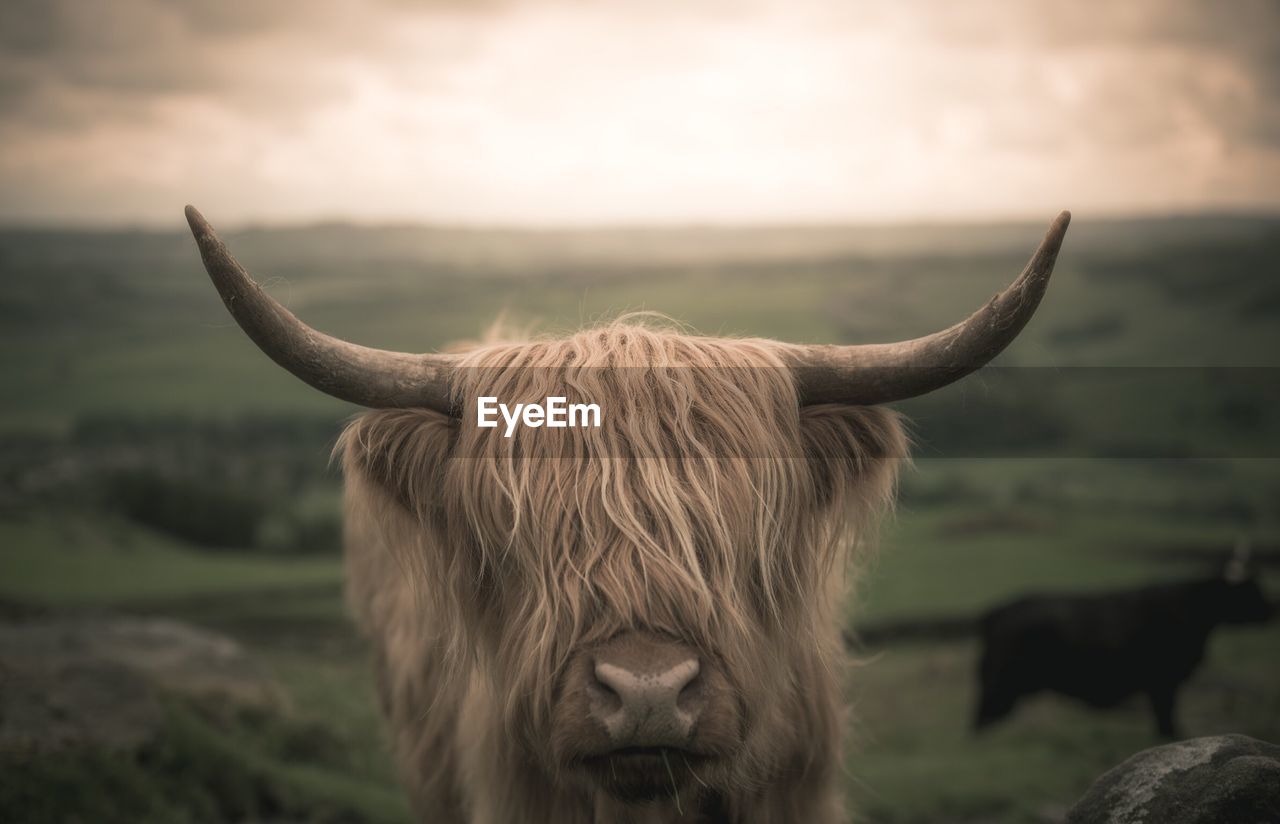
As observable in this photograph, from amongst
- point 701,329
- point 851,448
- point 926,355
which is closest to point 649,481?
point 851,448

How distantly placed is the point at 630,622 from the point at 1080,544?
25.0 metres

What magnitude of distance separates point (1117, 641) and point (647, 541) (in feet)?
27.6

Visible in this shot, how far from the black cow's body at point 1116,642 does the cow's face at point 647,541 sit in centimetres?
723

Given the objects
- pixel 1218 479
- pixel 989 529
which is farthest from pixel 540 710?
pixel 1218 479

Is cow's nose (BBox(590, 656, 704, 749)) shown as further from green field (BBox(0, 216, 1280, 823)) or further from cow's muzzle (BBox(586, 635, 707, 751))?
green field (BBox(0, 216, 1280, 823))

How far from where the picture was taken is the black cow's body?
8.94 m

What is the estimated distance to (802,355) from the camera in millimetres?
2951

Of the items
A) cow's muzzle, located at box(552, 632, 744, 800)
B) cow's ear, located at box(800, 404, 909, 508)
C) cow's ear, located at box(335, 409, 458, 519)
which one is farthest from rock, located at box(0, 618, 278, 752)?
cow's ear, located at box(800, 404, 909, 508)

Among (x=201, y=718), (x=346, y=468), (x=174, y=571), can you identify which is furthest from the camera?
(x=174, y=571)

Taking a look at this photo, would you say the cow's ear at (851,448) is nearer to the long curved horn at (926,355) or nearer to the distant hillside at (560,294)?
the long curved horn at (926,355)

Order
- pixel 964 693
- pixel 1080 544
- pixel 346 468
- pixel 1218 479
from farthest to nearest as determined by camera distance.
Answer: pixel 1218 479 < pixel 1080 544 < pixel 964 693 < pixel 346 468

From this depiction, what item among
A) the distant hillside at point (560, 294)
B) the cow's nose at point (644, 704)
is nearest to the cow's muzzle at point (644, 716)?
the cow's nose at point (644, 704)

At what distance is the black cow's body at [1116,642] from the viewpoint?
352 inches

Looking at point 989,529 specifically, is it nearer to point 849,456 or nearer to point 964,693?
point 964,693
